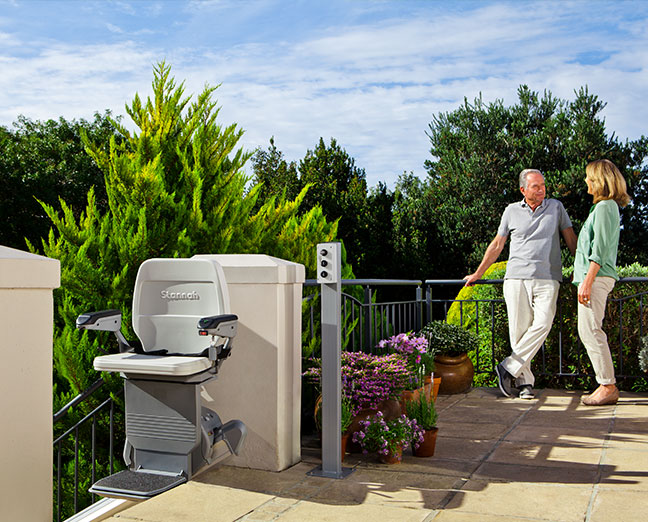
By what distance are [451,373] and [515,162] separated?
451 inches

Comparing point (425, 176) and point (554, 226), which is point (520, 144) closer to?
point (425, 176)

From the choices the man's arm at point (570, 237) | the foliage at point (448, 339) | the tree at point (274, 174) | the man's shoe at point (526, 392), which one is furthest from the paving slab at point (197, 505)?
the tree at point (274, 174)

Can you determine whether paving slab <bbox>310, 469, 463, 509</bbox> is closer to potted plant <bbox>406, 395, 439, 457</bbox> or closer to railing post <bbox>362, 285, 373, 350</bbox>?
potted plant <bbox>406, 395, 439, 457</bbox>

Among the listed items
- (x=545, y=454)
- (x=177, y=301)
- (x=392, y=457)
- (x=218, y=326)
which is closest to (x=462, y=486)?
(x=392, y=457)

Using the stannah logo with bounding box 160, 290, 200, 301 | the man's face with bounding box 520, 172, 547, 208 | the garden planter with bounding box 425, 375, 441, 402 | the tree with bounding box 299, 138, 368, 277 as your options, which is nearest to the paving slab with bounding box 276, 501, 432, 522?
the stannah logo with bounding box 160, 290, 200, 301

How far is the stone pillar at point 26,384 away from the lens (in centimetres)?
233

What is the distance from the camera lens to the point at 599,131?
15516 millimetres

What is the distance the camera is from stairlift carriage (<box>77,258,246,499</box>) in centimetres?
285

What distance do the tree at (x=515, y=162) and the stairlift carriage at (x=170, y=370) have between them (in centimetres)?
1319

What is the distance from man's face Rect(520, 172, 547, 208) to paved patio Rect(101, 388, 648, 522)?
1953 millimetres

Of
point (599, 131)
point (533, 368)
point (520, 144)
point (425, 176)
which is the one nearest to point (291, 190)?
point (425, 176)

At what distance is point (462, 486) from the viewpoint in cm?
308

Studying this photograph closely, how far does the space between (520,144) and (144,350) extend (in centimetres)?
1430

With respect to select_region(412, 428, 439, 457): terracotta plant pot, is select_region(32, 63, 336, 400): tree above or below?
above
